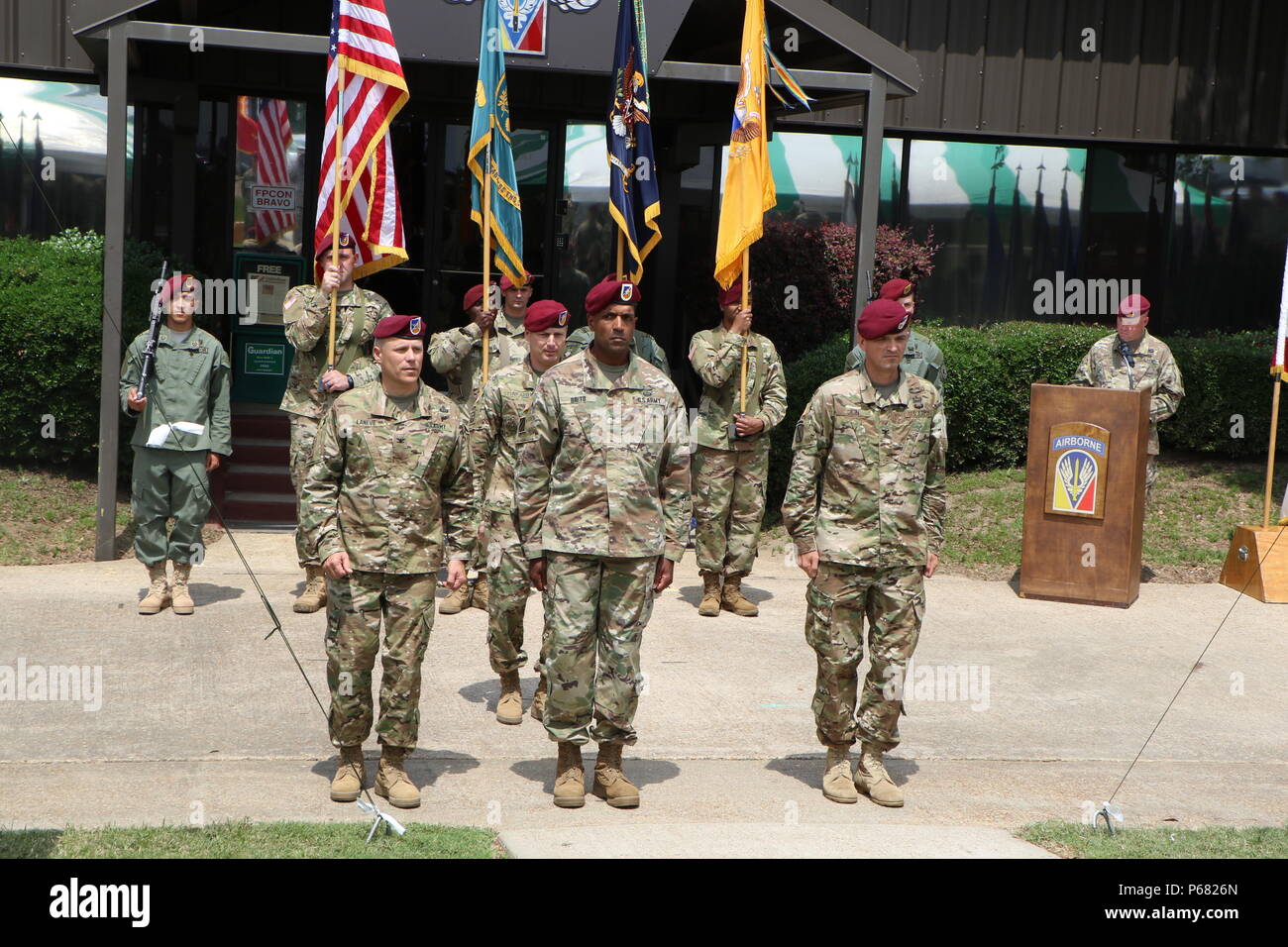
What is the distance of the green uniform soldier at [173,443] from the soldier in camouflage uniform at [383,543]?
132 inches

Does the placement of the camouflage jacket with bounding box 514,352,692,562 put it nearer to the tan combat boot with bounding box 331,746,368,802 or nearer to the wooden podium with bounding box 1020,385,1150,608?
the tan combat boot with bounding box 331,746,368,802

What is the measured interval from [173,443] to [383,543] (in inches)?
145

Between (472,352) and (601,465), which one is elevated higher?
(472,352)

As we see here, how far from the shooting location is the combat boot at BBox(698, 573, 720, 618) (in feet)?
30.7

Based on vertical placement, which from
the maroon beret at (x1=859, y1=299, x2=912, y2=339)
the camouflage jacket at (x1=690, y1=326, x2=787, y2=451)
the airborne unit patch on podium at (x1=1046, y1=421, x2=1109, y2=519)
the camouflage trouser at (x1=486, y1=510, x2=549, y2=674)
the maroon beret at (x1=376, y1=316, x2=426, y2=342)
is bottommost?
the camouflage trouser at (x1=486, y1=510, x2=549, y2=674)

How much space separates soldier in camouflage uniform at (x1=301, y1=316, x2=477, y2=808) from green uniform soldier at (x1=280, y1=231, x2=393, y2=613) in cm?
311

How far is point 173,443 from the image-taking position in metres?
8.72

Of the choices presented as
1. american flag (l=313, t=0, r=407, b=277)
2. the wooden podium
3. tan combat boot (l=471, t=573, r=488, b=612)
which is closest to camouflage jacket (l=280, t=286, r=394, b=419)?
american flag (l=313, t=0, r=407, b=277)

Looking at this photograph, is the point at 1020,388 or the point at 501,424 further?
the point at 1020,388

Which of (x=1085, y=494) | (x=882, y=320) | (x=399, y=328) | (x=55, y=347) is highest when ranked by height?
(x=882, y=320)

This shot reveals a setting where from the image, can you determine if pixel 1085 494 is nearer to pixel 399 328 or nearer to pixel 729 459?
pixel 729 459

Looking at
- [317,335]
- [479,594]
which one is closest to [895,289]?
[479,594]

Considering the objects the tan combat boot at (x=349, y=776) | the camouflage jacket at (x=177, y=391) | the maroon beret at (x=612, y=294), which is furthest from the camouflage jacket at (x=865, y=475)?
the camouflage jacket at (x=177, y=391)

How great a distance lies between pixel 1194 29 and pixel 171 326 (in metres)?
12.2
